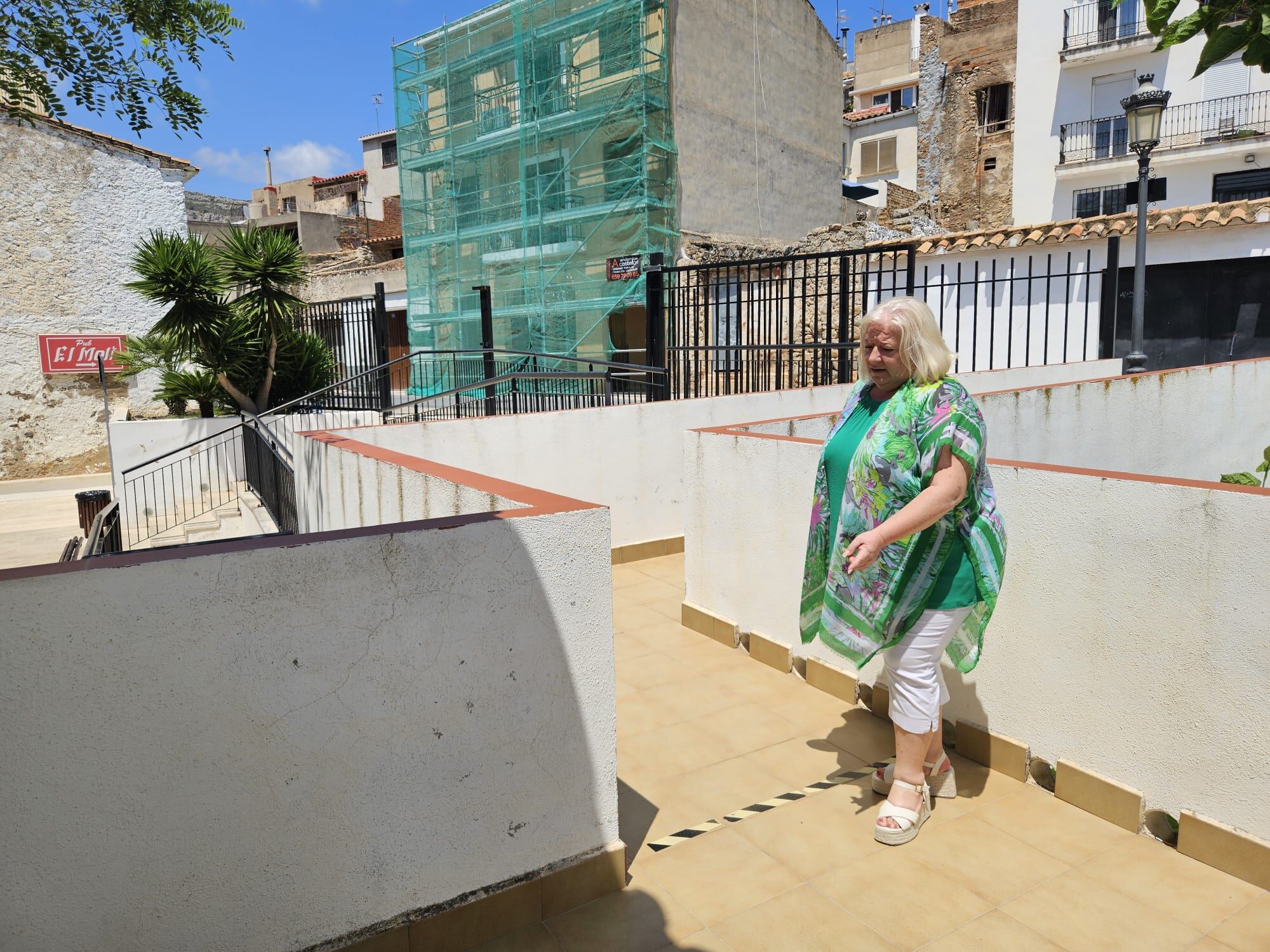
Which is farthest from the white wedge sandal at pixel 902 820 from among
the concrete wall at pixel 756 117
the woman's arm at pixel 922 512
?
the concrete wall at pixel 756 117

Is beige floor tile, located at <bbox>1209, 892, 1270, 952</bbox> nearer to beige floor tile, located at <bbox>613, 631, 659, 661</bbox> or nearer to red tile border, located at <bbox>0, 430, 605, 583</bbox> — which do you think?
red tile border, located at <bbox>0, 430, 605, 583</bbox>

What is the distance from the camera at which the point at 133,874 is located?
1874mm

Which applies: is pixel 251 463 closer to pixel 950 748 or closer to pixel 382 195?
pixel 950 748

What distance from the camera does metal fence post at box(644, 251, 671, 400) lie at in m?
8.04

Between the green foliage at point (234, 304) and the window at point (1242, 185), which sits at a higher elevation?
the window at point (1242, 185)

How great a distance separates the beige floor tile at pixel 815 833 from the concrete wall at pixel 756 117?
677 inches

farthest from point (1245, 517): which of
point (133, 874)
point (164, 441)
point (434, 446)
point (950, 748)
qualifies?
point (164, 441)

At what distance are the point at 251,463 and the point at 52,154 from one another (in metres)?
10.4

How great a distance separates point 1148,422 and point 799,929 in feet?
19.1

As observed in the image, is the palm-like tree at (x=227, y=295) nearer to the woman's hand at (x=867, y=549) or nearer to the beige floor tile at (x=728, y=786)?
the beige floor tile at (x=728, y=786)

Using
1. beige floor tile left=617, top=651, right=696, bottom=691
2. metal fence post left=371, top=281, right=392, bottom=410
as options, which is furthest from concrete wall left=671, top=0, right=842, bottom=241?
beige floor tile left=617, top=651, right=696, bottom=691

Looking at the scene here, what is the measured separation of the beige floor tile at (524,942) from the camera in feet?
7.55

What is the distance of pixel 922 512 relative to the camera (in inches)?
98.3

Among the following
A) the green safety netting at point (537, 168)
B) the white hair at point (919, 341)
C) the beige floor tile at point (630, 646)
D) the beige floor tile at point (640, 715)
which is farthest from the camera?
the green safety netting at point (537, 168)
